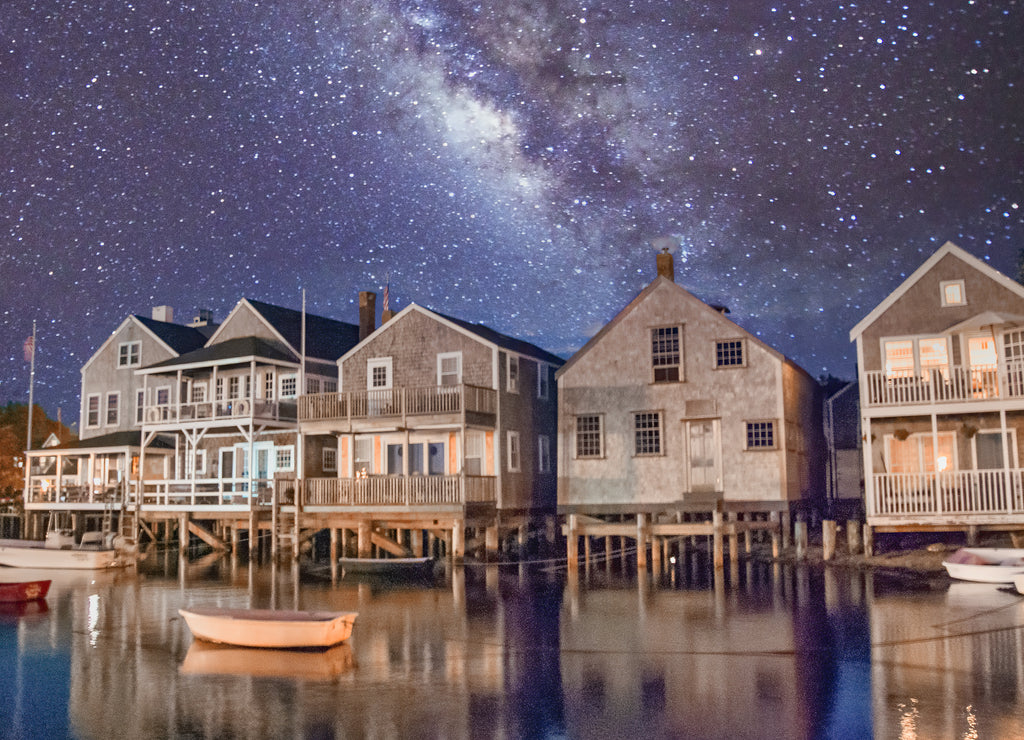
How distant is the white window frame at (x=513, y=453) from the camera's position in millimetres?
41438

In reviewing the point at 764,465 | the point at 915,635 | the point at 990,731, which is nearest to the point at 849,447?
the point at 764,465

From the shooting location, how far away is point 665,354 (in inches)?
1517

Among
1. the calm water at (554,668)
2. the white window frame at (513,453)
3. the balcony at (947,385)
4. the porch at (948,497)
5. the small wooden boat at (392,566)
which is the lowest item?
the calm water at (554,668)

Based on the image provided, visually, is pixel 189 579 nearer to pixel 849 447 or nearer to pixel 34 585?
pixel 34 585

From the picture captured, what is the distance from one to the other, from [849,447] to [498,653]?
111ft

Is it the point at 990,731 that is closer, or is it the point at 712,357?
the point at 990,731

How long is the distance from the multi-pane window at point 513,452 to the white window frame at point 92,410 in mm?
27948

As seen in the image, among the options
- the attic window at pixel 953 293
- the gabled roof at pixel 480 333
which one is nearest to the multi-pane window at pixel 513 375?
the gabled roof at pixel 480 333

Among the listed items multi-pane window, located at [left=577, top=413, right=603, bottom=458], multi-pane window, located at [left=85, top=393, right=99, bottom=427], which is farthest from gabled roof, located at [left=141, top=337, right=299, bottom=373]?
multi-pane window, located at [left=577, top=413, right=603, bottom=458]

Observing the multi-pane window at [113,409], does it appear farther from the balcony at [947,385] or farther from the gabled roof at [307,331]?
the balcony at [947,385]

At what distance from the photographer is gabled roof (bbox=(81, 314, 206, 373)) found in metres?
54.2

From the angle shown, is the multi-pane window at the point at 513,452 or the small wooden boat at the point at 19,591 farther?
the multi-pane window at the point at 513,452

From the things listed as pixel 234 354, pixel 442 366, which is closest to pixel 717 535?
pixel 442 366

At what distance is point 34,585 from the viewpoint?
97.1 feet
